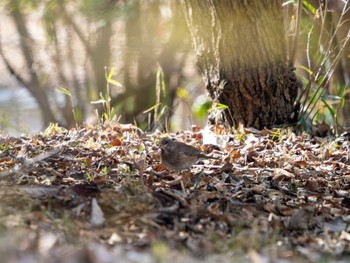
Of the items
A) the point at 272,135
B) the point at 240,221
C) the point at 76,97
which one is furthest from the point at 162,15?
the point at 240,221

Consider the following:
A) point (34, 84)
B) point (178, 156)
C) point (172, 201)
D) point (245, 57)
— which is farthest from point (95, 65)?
point (172, 201)

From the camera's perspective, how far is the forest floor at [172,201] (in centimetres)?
289

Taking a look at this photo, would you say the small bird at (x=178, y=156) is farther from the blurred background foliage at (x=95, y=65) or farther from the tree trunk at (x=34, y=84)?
the tree trunk at (x=34, y=84)

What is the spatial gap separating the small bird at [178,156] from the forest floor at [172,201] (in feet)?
0.24

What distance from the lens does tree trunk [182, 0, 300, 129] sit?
5820mm

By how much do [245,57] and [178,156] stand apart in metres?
1.76

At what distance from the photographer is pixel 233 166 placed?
15.5 ft

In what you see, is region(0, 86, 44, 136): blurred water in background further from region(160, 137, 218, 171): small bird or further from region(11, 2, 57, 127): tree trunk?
region(160, 137, 218, 171): small bird

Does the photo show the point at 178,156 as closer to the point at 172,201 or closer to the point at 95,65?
the point at 172,201

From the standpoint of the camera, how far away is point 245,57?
588 centimetres

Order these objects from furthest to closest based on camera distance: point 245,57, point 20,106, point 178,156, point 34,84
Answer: point 20,106 → point 34,84 → point 245,57 → point 178,156

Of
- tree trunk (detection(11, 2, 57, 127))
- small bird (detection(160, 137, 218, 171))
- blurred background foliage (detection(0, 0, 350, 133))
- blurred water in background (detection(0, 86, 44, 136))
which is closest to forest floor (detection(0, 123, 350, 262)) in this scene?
small bird (detection(160, 137, 218, 171))

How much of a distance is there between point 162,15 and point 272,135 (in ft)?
13.1

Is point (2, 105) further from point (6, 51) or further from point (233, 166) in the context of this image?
point (233, 166)
